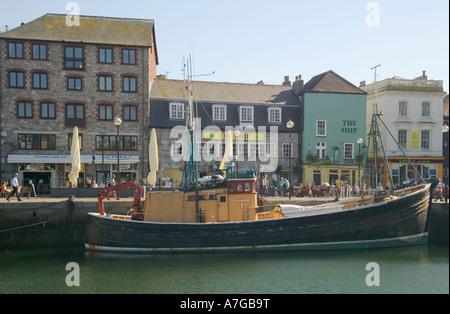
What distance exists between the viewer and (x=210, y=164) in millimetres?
A: 36531

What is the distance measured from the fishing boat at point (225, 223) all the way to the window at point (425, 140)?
66.3 feet

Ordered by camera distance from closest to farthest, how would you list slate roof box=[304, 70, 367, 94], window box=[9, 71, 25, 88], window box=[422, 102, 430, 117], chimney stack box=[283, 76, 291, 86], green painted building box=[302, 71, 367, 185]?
window box=[9, 71, 25, 88]
green painted building box=[302, 71, 367, 185]
slate roof box=[304, 70, 367, 94]
window box=[422, 102, 430, 117]
chimney stack box=[283, 76, 291, 86]

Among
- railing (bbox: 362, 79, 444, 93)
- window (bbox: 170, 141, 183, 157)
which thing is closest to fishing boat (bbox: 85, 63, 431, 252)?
window (bbox: 170, 141, 183, 157)

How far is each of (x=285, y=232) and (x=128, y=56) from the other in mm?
21085

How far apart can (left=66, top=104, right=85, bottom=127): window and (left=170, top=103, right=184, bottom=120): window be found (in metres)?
6.89

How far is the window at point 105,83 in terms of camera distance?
35.9 meters

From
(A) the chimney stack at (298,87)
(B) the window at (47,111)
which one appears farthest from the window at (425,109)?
(B) the window at (47,111)

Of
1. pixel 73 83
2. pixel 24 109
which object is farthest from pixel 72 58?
pixel 24 109

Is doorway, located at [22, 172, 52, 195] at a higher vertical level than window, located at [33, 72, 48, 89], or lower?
lower

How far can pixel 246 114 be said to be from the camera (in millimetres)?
37906

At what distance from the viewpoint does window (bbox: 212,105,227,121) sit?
1473 inches

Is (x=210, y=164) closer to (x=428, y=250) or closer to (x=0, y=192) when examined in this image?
(x=0, y=192)

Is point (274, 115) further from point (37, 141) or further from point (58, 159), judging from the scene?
point (37, 141)

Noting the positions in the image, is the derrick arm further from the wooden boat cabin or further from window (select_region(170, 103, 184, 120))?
window (select_region(170, 103, 184, 120))
